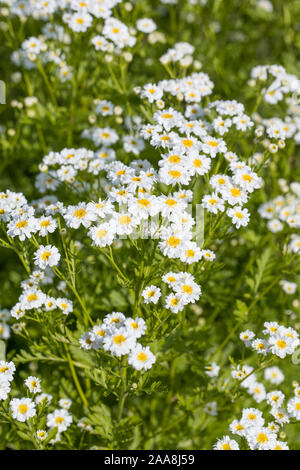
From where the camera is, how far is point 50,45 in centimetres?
485

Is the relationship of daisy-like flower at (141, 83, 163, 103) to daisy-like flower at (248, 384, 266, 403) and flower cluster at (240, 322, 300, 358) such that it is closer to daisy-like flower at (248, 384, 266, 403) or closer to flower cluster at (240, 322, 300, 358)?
flower cluster at (240, 322, 300, 358)

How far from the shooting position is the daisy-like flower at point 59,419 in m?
3.32

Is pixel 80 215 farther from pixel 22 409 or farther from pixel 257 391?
pixel 257 391

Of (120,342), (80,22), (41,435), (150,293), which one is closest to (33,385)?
(41,435)

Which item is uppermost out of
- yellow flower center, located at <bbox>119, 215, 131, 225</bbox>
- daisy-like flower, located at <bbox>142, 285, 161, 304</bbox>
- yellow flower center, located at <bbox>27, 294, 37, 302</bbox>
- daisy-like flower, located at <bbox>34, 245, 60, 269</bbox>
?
yellow flower center, located at <bbox>119, 215, 131, 225</bbox>

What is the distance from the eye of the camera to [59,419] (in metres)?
3.37

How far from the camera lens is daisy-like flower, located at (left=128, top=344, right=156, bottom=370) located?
8.39 ft

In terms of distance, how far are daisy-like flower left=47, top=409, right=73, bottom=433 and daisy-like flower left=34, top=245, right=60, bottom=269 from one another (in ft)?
4.03

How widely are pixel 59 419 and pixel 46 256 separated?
1.30 m

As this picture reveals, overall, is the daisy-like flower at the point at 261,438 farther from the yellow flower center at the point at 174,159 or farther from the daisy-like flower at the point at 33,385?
the yellow flower center at the point at 174,159

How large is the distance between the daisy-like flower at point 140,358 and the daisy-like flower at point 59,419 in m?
1.05

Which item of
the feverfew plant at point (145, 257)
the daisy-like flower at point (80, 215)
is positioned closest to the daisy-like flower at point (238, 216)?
the feverfew plant at point (145, 257)

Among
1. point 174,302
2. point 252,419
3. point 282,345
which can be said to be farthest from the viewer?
point 252,419

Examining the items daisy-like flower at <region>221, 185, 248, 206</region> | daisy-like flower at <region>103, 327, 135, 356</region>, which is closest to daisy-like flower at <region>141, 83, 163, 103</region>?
daisy-like flower at <region>221, 185, 248, 206</region>
